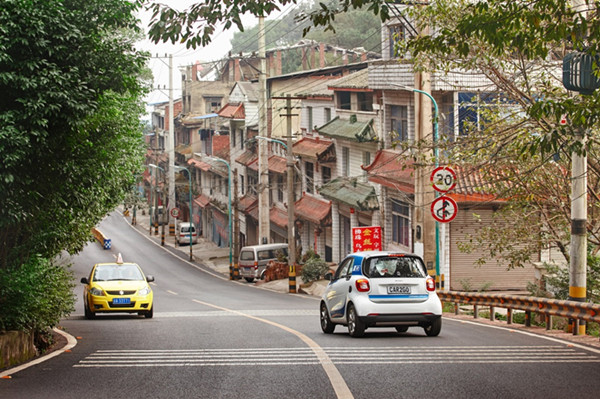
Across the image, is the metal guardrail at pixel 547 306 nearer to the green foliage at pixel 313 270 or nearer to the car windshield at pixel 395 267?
the car windshield at pixel 395 267

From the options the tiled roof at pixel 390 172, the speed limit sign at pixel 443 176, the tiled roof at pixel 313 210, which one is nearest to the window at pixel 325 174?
the tiled roof at pixel 313 210

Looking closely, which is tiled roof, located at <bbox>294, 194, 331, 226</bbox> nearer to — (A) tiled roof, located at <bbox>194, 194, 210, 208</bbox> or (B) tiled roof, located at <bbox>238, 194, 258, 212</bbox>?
(B) tiled roof, located at <bbox>238, 194, 258, 212</bbox>

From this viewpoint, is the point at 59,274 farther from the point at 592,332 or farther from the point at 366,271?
the point at 592,332

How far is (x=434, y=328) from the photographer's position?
15.1m

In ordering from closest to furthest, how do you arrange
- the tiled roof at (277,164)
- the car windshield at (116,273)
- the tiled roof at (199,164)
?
the car windshield at (116,273) → the tiled roof at (277,164) → the tiled roof at (199,164)

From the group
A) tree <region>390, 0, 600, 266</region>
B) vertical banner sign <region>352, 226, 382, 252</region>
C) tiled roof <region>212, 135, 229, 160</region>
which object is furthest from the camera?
tiled roof <region>212, 135, 229, 160</region>

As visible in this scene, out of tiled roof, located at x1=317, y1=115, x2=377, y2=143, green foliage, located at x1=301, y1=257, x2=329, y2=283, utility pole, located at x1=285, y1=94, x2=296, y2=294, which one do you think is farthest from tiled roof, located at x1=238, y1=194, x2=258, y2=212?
utility pole, located at x1=285, y1=94, x2=296, y2=294

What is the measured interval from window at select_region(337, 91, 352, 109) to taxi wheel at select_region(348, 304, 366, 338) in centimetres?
2909

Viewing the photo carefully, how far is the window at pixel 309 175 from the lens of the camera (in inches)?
1987

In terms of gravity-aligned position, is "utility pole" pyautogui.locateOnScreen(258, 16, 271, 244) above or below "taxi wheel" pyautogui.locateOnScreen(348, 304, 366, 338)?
above

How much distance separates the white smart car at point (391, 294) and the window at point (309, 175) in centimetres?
3491

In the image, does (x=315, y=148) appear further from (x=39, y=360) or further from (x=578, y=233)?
(x=39, y=360)

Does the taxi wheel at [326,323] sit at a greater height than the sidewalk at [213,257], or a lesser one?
greater

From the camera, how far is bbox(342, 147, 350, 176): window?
44281 mm
